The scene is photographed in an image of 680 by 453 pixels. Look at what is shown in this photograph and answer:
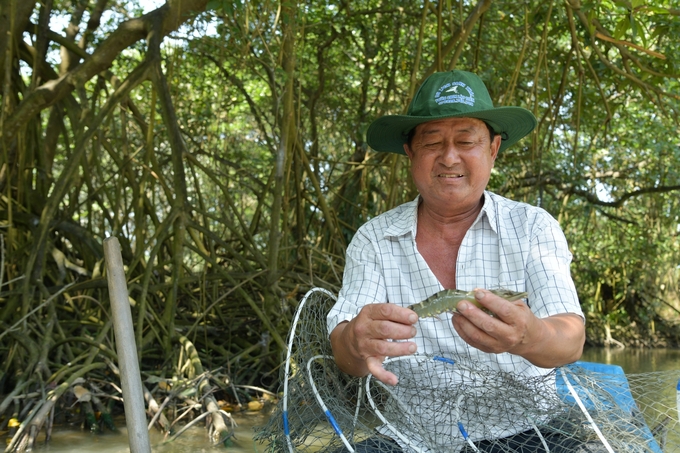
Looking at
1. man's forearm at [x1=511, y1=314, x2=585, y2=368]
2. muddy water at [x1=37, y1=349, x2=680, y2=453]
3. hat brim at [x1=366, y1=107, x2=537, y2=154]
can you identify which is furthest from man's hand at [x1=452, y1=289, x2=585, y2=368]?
muddy water at [x1=37, y1=349, x2=680, y2=453]

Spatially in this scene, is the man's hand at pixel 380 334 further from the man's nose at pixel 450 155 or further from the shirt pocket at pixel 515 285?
the man's nose at pixel 450 155

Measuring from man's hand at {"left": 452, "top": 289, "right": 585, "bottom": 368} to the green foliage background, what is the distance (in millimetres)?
1962

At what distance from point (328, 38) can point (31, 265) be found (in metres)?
3.29

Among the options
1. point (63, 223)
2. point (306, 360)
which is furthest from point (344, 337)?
point (63, 223)

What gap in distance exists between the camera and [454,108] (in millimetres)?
1932

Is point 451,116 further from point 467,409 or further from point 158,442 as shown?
point 158,442

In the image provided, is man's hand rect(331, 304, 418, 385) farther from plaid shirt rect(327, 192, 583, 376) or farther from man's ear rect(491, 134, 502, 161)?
man's ear rect(491, 134, 502, 161)

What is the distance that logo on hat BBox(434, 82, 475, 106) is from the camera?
1.94m

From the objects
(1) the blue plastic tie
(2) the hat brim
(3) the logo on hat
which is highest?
(3) the logo on hat

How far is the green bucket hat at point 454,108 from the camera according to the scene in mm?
1938

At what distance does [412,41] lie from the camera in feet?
19.9

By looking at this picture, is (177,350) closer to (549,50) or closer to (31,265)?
(31,265)

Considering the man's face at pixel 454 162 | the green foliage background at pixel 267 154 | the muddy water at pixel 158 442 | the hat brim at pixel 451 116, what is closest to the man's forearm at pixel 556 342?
the man's face at pixel 454 162

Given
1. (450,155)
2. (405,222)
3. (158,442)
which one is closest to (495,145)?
(450,155)
